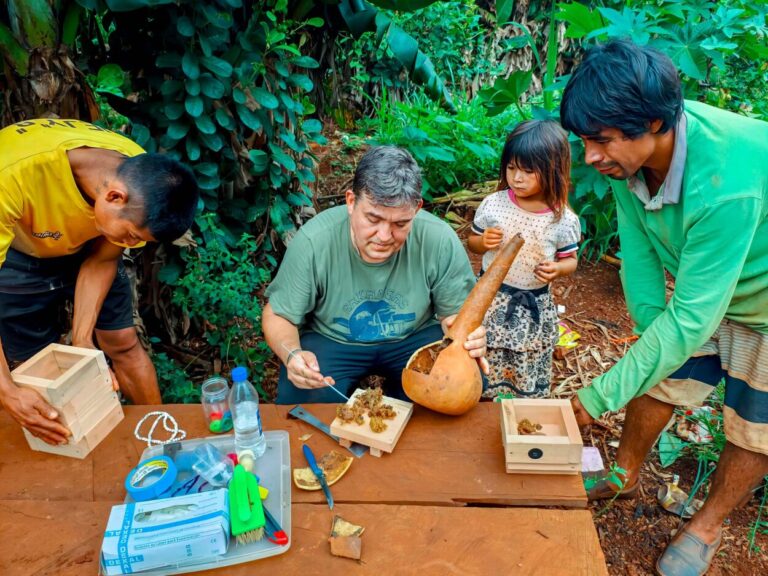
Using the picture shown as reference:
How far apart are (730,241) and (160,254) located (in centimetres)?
305

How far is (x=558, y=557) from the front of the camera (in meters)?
1.44

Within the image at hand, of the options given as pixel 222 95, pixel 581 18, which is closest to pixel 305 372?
pixel 222 95

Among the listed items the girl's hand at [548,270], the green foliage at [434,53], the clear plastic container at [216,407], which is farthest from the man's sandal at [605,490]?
the green foliage at [434,53]

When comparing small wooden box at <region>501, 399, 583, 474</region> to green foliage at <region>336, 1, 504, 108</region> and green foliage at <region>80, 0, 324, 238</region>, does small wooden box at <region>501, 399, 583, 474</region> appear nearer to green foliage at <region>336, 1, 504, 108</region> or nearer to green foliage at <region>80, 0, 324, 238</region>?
green foliage at <region>80, 0, 324, 238</region>

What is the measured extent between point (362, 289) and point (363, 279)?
49 mm

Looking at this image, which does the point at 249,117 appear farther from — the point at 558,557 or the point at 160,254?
the point at 558,557

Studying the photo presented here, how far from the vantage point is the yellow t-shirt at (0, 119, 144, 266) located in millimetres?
2037

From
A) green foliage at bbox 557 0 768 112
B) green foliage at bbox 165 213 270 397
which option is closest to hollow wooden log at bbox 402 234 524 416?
green foliage at bbox 165 213 270 397

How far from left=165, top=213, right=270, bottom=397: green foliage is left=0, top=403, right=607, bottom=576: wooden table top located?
123cm

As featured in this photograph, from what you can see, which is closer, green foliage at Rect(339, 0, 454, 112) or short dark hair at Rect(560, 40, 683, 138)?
short dark hair at Rect(560, 40, 683, 138)

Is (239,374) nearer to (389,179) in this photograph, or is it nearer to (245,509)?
(245,509)

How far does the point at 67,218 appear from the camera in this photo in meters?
2.26

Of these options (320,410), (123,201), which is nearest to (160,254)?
(123,201)

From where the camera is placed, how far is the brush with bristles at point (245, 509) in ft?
4.66
